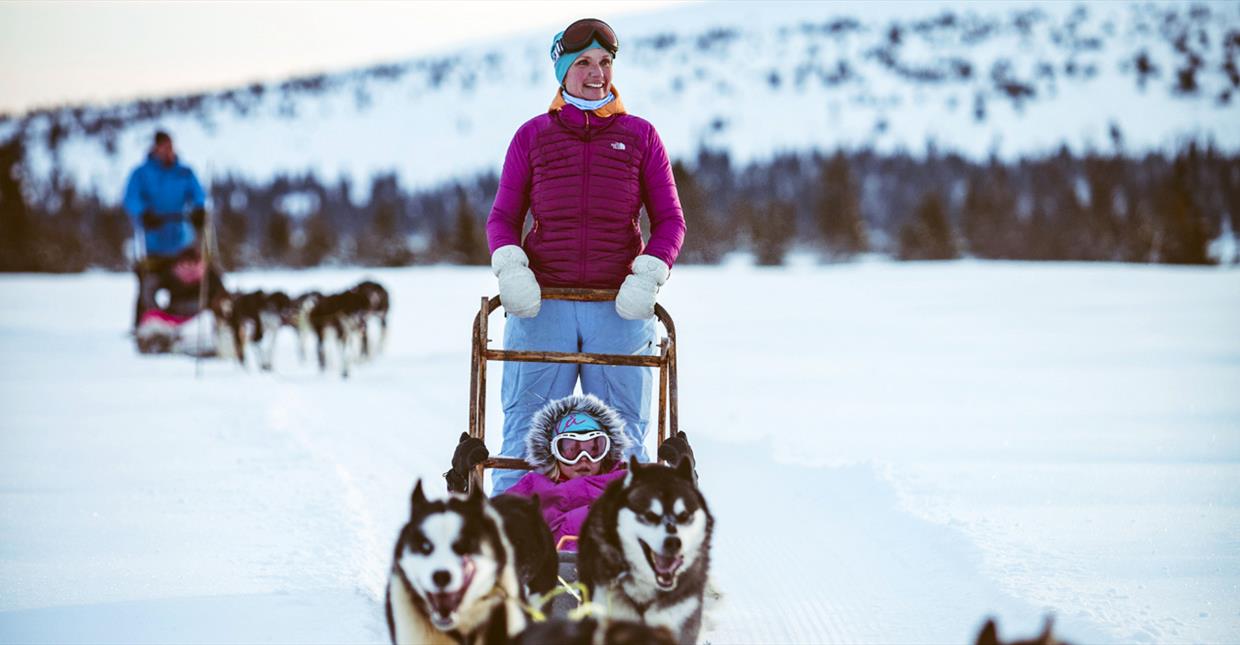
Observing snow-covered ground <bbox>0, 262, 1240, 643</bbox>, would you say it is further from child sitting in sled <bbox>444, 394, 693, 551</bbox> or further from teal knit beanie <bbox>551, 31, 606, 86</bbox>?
teal knit beanie <bbox>551, 31, 606, 86</bbox>

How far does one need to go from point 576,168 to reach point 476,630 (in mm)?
1766

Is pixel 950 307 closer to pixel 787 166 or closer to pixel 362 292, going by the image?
pixel 362 292

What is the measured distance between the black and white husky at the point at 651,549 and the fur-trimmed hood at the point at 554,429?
2.27 feet

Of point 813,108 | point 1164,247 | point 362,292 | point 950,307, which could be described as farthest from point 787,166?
point 362,292

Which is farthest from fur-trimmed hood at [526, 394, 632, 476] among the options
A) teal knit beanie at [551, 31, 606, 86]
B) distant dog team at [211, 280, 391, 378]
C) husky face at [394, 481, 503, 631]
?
distant dog team at [211, 280, 391, 378]

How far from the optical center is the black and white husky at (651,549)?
249 cm

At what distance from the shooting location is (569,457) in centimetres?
332

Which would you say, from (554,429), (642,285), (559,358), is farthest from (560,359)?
(642,285)

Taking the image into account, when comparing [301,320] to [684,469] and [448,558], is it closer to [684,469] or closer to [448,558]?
[684,469]

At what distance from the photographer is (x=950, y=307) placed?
53.1ft

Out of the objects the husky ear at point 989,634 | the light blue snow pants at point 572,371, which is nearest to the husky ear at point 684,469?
the light blue snow pants at point 572,371

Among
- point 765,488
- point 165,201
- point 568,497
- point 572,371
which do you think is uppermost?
point 165,201

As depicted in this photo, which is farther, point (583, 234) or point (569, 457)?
point (583, 234)

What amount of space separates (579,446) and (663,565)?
89 centimetres
